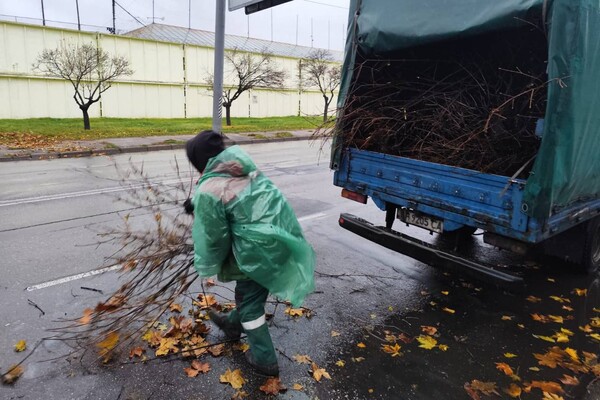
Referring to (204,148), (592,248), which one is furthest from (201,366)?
(592,248)

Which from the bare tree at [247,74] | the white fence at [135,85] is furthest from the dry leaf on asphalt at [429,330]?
the white fence at [135,85]

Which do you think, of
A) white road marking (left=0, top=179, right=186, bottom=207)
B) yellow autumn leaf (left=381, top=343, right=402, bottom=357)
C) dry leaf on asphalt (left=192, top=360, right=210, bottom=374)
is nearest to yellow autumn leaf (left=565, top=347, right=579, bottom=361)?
yellow autumn leaf (left=381, top=343, right=402, bottom=357)

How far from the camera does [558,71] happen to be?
3.21 m

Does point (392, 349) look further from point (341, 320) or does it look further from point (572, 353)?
point (572, 353)

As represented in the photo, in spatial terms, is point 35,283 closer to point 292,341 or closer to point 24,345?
point 24,345

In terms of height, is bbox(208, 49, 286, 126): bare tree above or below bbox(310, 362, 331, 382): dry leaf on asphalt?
above

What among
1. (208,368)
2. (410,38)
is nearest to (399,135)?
(410,38)

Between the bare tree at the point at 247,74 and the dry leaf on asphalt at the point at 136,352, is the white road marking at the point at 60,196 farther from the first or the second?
the bare tree at the point at 247,74

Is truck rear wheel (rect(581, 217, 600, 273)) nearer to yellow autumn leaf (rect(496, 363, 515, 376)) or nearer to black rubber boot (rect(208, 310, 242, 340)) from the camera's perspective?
yellow autumn leaf (rect(496, 363, 515, 376))

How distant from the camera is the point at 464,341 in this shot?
3.57m

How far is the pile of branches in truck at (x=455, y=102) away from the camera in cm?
435

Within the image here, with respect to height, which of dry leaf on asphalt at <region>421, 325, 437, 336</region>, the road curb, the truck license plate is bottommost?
dry leaf on asphalt at <region>421, 325, 437, 336</region>

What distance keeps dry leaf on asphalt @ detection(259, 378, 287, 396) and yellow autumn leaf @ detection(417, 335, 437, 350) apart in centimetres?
125

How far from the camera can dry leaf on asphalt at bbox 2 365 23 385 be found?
2801 mm
